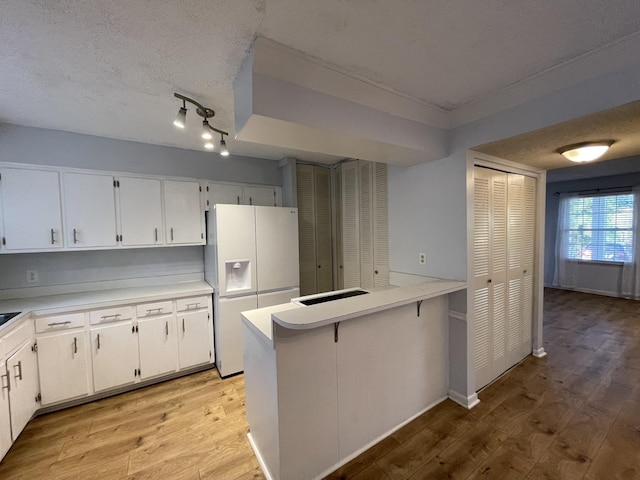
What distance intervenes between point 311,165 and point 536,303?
3.18 meters

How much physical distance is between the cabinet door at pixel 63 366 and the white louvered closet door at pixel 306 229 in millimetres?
2320

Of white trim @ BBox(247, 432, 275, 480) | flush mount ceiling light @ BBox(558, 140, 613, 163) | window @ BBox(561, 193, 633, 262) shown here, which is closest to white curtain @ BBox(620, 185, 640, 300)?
window @ BBox(561, 193, 633, 262)

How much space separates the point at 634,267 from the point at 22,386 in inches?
343

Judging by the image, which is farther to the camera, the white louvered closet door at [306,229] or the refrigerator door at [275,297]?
the white louvered closet door at [306,229]

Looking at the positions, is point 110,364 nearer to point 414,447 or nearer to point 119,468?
point 119,468

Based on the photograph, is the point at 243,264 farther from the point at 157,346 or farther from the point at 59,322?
the point at 59,322

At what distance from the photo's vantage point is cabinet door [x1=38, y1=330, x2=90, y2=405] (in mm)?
2176

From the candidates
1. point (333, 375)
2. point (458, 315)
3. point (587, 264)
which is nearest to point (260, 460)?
point (333, 375)

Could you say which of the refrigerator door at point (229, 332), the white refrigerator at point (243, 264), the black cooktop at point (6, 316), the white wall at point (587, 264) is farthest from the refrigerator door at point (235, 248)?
the white wall at point (587, 264)

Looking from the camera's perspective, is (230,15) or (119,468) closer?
(230,15)

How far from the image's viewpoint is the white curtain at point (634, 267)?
4.89 m

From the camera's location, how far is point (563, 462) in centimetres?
167

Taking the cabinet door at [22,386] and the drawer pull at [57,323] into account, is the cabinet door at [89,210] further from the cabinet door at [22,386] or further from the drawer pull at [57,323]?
the cabinet door at [22,386]

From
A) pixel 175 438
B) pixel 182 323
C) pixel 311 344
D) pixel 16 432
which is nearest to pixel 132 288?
pixel 182 323
